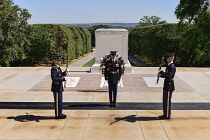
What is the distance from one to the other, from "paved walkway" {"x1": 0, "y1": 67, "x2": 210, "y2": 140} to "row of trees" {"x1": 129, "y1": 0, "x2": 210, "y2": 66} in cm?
896

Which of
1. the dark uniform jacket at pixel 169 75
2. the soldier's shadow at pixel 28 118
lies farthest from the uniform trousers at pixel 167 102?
the soldier's shadow at pixel 28 118

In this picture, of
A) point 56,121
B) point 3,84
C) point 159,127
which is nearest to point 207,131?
point 159,127

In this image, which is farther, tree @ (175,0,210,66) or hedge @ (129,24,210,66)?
hedge @ (129,24,210,66)

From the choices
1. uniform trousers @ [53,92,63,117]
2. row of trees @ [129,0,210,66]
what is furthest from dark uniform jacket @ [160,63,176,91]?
row of trees @ [129,0,210,66]

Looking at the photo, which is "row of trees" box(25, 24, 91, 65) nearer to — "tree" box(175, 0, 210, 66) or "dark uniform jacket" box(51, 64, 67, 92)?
"tree" box(175, 0, 210, 66)

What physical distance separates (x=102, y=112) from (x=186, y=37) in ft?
48.1

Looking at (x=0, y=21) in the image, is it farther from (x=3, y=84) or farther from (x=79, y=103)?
(x=79, y=103)

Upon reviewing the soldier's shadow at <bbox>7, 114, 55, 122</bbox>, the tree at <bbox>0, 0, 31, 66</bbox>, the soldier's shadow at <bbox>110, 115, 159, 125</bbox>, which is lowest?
the soldier's shadow at <bbox>7, 114, 55, 122</bbox>

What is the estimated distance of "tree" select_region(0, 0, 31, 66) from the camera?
18.4m

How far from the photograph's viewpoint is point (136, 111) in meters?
5.99

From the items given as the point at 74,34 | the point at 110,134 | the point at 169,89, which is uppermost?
the point at 74,34

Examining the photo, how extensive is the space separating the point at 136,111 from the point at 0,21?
15639mm

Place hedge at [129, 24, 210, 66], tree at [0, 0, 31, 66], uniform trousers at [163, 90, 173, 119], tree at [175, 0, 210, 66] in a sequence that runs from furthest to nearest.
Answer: hedge at [129, 24, 210, 66], tree at [0, 0, 31, 66], tree at [175, 0, 210, 66], uniform trousers at [163, 90, 173, 119]

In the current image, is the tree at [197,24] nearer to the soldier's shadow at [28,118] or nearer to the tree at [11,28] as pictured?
the tree at [11,28]
